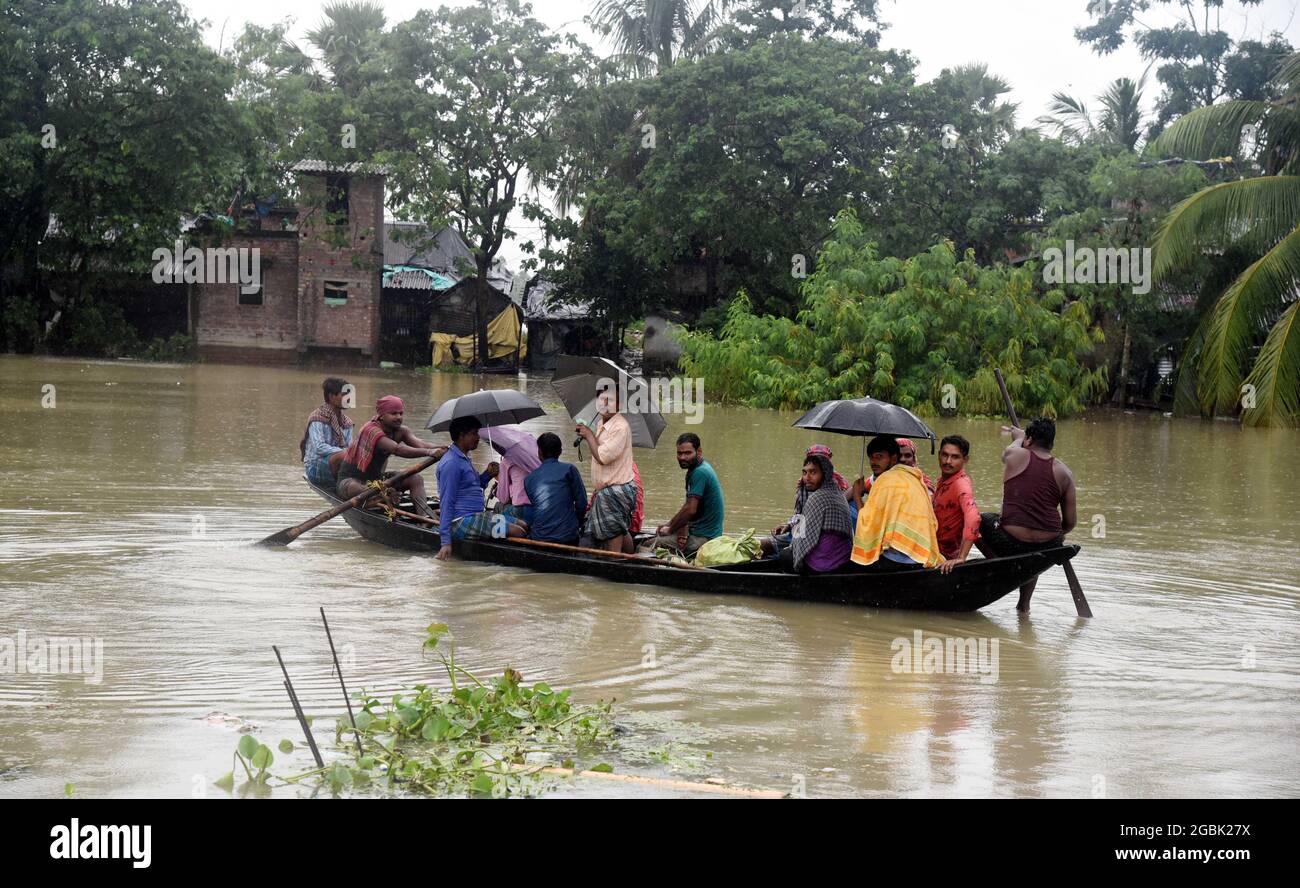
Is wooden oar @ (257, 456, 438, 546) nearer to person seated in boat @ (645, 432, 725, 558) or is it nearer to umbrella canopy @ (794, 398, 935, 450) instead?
person seated in boat @ (645, 432, 725, 558)

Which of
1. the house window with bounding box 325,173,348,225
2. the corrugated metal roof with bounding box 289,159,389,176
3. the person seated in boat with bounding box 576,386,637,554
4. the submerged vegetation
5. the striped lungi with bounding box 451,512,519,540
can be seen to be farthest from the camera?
the house window with bounding box 325,173,348,225

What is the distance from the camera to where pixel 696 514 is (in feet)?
31.8

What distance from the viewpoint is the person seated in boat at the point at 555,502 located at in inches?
389

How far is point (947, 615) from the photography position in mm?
8789

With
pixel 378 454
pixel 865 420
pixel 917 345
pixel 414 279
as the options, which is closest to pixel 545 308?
pixel 414 279

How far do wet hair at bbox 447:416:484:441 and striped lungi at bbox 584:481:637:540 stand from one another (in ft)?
3.86

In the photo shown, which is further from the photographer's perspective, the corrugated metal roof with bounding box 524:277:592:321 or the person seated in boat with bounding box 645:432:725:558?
the corrugated metal roof with bounding box 524:277:592:321

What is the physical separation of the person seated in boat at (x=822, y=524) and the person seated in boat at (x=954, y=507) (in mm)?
588

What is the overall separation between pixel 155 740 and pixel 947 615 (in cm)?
504

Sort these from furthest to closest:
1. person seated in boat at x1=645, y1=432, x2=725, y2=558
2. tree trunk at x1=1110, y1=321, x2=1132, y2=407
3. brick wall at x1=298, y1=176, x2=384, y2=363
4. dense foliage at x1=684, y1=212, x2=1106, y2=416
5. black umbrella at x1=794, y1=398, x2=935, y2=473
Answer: brick wall at x1=298, y1=176, x2=384, y2=363 → tree trunk at x1=1110, y1=321, x2=1132, y2=407 → dense foliage at x1=684, y1=212, x2=1106, y2=416 → person seated in boat at x1=645, y1=432, x2=725, y2=558 → black umbrella at x1=794, y1=398, x2=935, y2=473

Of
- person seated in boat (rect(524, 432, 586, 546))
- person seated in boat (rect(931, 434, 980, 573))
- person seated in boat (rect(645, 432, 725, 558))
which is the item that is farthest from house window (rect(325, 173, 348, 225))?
person seated in boat (rect(931, 434, 980, 573))

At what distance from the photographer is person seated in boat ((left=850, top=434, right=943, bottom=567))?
8.35 m

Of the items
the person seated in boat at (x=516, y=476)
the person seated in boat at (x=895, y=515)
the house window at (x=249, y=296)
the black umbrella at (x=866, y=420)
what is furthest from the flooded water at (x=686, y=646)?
the house window at (x=249, y=296)

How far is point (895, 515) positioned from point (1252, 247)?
2038cm
